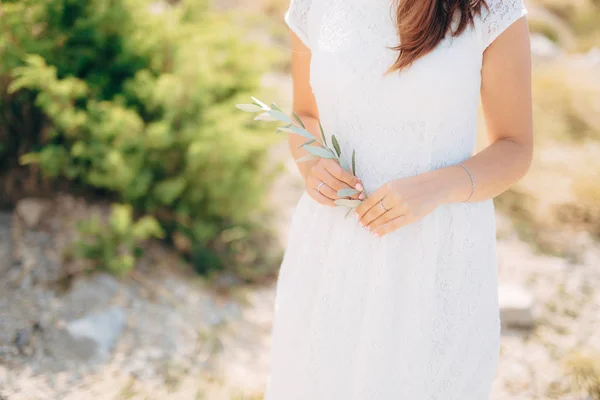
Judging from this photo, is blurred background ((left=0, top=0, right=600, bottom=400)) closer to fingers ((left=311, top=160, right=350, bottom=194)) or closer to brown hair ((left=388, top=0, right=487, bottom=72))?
fingers ((left=311, top=160, right=350, bottom=194))

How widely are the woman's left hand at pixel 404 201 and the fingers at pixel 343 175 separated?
6cm

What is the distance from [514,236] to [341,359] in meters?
3.22

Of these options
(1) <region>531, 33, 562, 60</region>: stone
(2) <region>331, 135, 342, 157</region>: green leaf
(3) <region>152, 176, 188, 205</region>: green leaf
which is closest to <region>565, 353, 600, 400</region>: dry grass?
(2) <region>331, 135, 342, 157</region>: green leaf

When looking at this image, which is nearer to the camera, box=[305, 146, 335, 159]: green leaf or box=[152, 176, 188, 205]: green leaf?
box=[305, 146, 335, 159]: green leaf

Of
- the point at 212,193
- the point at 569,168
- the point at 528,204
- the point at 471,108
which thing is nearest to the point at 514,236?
the point at 528,204

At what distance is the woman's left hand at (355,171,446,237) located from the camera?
1.23 metres

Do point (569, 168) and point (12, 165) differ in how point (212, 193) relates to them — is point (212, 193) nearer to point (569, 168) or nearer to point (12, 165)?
point (12, 165)

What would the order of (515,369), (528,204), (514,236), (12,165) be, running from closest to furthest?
(515,369) < (12,165) < (514,236) < (528,204)

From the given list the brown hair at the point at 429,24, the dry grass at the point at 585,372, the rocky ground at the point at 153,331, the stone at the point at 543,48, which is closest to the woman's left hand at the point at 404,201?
the brown hair at the point at 429,24

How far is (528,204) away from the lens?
183 inches

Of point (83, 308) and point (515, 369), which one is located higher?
point (515, 369)

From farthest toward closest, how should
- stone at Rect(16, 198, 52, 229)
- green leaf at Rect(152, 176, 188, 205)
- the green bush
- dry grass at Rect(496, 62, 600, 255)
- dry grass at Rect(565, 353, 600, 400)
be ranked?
dry grass at Rect(496, 62, 600, 255)
stone at Rect(16, 198, 52, 229)
green leaf at Rect(152, 176, 188, 205)
the green bush
dry grass at Rect(565, 353, 600, 400)

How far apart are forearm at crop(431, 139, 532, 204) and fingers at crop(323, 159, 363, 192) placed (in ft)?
0.60

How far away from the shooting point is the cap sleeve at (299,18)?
1.45m
